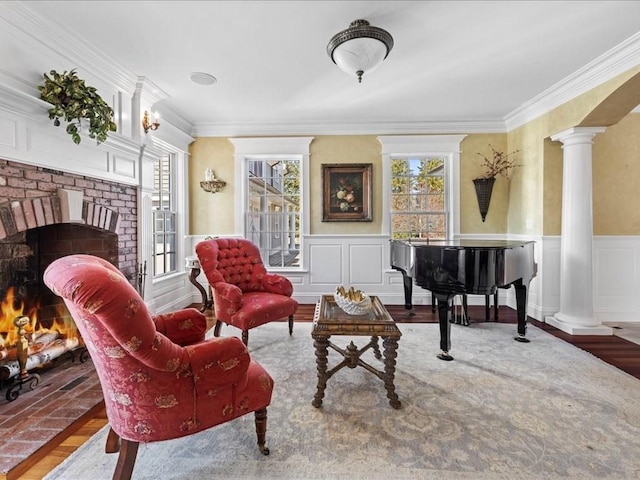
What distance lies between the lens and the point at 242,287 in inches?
125

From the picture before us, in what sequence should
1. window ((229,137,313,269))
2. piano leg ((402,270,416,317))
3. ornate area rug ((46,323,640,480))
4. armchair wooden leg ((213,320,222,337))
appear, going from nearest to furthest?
ornate area rug ((46,323,640,480)) < armchair wooden leg ((213,320,222,337)) < piano leg ((402,270,416,317)) < window ((229,137,313,269))

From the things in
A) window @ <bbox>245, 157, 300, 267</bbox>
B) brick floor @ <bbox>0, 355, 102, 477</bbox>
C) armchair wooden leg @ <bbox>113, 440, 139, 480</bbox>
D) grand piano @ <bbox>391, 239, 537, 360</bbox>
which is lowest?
brick floor @ <bbox>0, 355, 102, 477</bbox>

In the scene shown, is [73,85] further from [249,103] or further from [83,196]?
[249,103]

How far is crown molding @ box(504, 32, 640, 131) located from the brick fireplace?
4725 millimetres

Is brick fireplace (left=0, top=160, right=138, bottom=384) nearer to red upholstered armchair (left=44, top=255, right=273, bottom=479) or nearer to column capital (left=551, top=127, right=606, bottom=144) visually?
red upholstered armchair (left=44, top=255, right=273, bottom=479)

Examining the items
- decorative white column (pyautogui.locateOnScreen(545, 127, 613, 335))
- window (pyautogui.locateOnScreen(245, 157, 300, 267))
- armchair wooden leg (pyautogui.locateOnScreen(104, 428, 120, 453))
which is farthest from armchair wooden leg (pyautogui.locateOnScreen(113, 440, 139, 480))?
decorative white column (pyautogui.locateOnScreen(545, 127, 613, 335))

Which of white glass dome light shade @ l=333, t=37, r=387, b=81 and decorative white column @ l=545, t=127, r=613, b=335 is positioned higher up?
white glass dome light shade @ l=333, t=37, r=387, b=81

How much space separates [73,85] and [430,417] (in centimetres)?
329

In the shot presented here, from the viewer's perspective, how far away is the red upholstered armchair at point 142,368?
3.47 ft

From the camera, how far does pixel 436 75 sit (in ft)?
9.86

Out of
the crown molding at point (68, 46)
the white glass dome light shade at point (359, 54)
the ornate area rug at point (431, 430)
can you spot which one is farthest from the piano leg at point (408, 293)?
the crown molding at point (68, 46)

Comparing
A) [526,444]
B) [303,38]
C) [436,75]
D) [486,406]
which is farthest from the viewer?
[436,75]

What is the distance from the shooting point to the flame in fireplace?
2074 mm

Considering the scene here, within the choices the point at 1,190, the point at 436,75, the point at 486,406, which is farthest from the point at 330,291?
the point at 1,190
